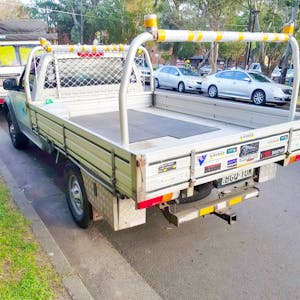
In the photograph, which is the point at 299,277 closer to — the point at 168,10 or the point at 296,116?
the point at 296,116

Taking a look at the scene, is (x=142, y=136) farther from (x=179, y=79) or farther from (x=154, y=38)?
(x=179, y=79)

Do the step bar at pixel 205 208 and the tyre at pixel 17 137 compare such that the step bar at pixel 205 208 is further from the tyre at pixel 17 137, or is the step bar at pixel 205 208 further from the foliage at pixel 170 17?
the foliage at pixel 170 17

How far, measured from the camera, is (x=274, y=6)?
20.8 meters

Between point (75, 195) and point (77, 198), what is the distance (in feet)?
0.17

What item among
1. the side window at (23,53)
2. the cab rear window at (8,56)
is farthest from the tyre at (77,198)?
the side window at (23,53)

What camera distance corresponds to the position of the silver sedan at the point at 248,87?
1374cm

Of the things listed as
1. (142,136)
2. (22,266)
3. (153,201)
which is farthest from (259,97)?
(22,266)

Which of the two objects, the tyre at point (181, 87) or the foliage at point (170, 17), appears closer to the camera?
the tyre at point (181, 87)

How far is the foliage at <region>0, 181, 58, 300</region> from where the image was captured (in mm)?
2916

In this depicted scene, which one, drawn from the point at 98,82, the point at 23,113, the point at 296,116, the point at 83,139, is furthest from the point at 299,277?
the point at 23,113

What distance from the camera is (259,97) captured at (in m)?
14.3

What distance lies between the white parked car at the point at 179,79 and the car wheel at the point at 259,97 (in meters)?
4.64

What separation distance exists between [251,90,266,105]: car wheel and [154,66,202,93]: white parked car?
15.2 feet

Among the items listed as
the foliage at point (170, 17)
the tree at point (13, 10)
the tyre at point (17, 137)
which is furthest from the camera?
the tree at point (13, 10)
